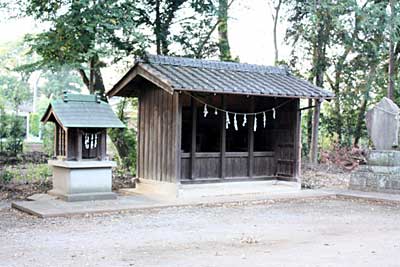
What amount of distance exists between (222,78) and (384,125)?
449 centimetres

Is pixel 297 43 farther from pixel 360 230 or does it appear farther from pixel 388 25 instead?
pixel 360 230

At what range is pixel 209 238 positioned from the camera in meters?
6.90

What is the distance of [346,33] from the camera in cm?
1709

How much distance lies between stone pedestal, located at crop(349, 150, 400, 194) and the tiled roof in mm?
2210

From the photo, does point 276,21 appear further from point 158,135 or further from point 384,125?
point 158,135

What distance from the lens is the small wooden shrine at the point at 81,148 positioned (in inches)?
→ 380

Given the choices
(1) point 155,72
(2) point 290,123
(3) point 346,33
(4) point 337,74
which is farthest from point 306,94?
(4) point 337,74

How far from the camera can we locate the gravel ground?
5602mm

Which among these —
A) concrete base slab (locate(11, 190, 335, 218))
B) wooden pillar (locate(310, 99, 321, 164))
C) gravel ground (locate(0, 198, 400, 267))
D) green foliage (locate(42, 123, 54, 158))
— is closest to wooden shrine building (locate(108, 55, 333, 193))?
concrete base slab (locate(11, 190, 335, 218))

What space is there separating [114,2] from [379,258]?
8101 millimetres

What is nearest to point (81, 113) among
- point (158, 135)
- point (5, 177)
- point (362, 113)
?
point (158, 135)

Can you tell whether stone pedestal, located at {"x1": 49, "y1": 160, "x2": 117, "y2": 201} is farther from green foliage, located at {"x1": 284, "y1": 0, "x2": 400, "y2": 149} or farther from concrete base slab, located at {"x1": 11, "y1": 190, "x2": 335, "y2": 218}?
green foliage, located at {"x1": 284, "y1": 0, "x2": 400, "y2": 149}

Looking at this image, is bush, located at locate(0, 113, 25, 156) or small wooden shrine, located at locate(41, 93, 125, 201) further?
bush, located at locate(0, 113, 25, 156)

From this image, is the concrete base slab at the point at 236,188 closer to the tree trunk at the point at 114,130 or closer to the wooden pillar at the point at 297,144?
the wooden pillar at the point at 297,144
